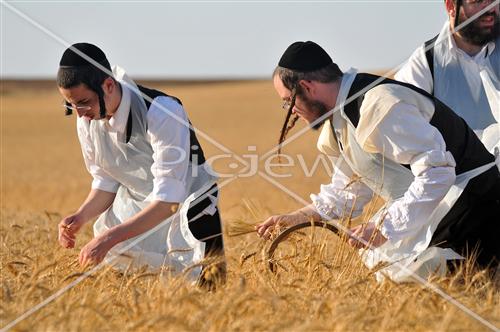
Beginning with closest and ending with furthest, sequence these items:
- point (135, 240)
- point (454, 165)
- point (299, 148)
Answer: point (454, 165)
point (135, 240)
point (299, 148)

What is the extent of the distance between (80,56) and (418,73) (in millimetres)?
2429

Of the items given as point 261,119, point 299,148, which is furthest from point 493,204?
point 261,119

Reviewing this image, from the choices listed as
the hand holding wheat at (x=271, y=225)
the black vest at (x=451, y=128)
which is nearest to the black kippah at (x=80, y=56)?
the hand holding wheat at (x=271, y=225)

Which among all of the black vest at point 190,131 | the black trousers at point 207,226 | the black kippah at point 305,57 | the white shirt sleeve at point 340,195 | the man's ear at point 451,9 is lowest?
the black trousers at point 207,226

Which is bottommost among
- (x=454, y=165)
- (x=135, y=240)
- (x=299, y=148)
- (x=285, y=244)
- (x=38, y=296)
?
(x=299, y=148)

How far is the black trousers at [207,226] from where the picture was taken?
5367 millimetres

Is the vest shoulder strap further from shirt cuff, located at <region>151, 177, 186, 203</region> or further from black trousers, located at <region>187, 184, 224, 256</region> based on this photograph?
shirt cuff, located at <region>151, 177, 186, 203</region>

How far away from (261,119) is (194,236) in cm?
3486

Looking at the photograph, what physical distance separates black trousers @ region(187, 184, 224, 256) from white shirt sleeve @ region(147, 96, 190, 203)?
28cm

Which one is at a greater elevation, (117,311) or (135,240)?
(117,311)

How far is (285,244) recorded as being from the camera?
→ 280 inches

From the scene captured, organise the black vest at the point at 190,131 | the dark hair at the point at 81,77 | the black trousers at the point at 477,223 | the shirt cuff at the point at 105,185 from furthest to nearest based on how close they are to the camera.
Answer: the shirt cuff at the point at 105,185
the black vest at the point at 190,131
the black trousers at the point at 477,223
the dark hair at the point at 81,77

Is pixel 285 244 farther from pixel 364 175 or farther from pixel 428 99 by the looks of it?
pixel 428 99

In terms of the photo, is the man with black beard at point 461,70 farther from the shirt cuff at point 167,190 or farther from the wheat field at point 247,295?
the shirt cuff at point 167,190
